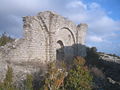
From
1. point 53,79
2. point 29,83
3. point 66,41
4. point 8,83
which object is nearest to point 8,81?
point 8,83

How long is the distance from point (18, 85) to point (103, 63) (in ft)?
39.4

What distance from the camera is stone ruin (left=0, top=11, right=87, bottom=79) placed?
15.5m

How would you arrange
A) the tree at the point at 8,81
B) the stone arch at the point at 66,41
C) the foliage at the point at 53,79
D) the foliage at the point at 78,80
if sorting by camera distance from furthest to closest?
the stone arch at the point at 66,41 → the foliage at the point at 78,80 → the foliage at the point at 53,79 → the tree at the point at 8,81

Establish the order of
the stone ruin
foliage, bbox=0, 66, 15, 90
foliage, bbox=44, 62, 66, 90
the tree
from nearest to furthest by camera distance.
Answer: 1. foliage, bbox=0, 66, 15, 90
2. the tree
3. foliage, bbox=44, 62, 66, 90
4. the stone ruin

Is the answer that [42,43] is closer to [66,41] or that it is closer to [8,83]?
[66,41]

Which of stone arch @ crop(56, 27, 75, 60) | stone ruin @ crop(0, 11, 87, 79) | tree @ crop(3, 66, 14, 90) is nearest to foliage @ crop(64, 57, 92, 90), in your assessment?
stone ruin @ crop(0, 11, 87, 79)

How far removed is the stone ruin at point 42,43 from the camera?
50.7 feet

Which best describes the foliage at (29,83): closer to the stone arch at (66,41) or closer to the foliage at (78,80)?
the foliage at (78,80)

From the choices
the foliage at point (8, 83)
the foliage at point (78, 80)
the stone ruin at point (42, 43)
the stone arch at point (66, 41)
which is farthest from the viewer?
the stone arch at point (66, 41)

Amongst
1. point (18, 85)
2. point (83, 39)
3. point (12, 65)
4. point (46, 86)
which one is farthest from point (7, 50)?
point (83, 39)

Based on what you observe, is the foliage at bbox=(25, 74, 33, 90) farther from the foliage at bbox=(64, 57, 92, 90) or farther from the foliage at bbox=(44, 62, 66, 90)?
the foliage at bbox=(64, 57, 92, 90)

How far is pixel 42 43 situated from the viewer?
18.4 meters

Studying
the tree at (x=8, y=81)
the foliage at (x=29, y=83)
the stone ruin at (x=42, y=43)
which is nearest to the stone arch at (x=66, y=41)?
the stone ruin at (x=42, y=43)

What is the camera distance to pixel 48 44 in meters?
18.7
